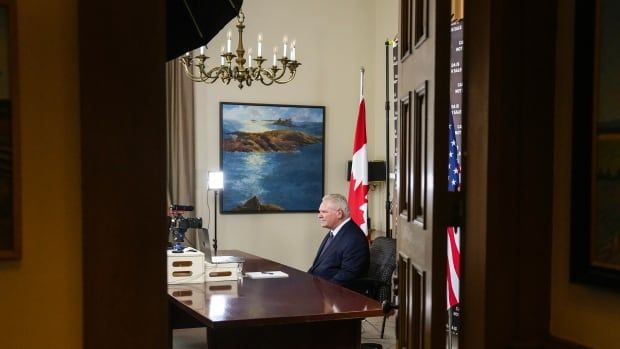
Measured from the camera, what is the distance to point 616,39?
1.49 metres

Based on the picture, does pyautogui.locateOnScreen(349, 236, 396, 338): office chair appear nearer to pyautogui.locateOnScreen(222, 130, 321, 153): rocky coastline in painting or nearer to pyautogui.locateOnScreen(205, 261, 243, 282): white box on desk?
pyautogui.locateOnScreen(205, 261, 243, 282): white box on desk

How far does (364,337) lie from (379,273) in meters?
0.89

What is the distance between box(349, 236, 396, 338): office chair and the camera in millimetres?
4125

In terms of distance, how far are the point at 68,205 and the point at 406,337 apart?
1358 mm

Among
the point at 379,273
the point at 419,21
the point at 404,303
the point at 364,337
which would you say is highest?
the point at 419,21

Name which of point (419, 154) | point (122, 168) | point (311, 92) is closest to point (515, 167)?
point (419, 154)

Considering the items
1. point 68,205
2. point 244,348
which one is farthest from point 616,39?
point 244,348

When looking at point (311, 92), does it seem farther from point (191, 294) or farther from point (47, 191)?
point (47, 191)

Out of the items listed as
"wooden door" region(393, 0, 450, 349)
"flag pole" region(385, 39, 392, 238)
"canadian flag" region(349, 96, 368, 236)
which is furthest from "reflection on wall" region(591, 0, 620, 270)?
"flag pole" region(385, 39, 392, 238)

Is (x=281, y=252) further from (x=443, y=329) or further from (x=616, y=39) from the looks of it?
(x=616, y=39)

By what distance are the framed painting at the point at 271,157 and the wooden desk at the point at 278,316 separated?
2.87 m

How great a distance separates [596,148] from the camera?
1558 millimetres

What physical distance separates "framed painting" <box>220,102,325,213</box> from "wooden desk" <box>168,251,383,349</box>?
2.87 metres

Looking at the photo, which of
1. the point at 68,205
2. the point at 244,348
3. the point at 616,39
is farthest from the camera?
the point at 244,348
